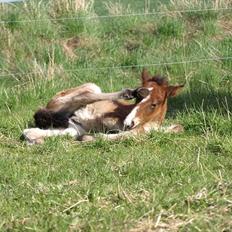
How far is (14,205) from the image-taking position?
5.25m

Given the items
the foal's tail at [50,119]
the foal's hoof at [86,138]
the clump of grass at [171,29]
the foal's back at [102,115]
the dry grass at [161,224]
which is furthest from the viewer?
the clump of grass at [171,29]

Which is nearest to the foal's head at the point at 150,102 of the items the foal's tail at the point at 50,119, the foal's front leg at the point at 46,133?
the foal's front leg at the point at 46,133

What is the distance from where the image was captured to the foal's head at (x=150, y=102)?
8031 mm

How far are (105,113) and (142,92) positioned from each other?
0.60 m

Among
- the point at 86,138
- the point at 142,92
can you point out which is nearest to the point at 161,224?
the point at 86,138

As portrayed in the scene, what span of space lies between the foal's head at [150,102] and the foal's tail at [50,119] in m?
0.86

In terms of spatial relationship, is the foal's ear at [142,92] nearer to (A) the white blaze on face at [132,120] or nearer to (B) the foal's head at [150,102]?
(B) the foal's head at [150,102]

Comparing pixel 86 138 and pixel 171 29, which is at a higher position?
pixel 171 29

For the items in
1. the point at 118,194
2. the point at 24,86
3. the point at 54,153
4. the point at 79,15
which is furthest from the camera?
the point at 79,15

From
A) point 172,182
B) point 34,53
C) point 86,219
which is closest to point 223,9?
point 34,53

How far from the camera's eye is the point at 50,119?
845cm

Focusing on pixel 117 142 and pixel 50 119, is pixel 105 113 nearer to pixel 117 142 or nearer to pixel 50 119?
pixel 50 119

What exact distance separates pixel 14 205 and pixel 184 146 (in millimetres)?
2553

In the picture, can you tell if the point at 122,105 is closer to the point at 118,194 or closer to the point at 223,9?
the point at 118,194
